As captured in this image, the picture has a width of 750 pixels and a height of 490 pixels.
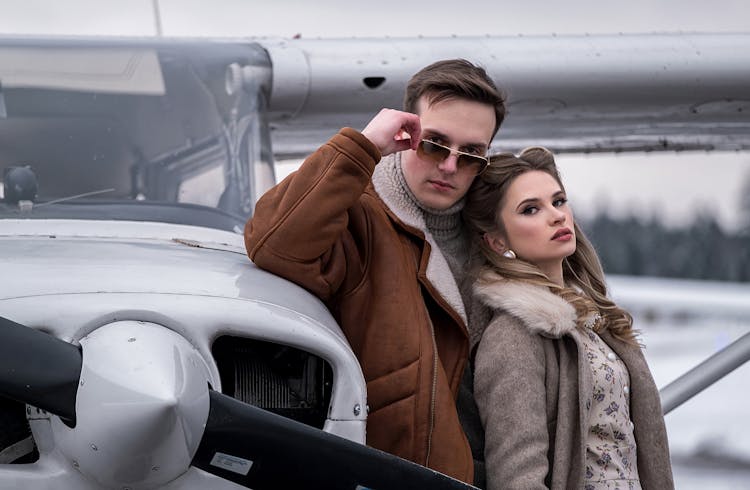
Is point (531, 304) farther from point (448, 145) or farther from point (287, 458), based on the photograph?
point (287, 458)

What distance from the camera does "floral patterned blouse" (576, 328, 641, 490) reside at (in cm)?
300

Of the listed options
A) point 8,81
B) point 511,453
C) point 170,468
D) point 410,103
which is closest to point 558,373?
point 511,453

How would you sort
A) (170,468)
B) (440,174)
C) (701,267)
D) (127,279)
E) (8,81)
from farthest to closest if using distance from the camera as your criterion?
(701,267)
(8,81)
(440,174)
(127,279)
(170,468)

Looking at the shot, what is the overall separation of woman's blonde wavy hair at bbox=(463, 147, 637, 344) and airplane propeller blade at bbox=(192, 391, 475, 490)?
70 centimetres

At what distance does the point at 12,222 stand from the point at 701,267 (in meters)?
48.1

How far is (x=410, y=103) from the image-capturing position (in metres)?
3.27

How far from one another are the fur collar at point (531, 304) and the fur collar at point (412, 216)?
8cm

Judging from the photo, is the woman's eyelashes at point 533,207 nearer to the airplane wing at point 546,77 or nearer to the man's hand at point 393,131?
the man's hand at point 393,131

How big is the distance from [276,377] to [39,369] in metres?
0.55

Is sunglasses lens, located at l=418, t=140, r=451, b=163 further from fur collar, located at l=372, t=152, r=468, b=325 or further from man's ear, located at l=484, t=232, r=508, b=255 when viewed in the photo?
man's ear, located at l=484, t=232, r=508, b=255

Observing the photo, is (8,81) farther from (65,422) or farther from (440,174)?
(65,422)

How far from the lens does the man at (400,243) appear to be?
280 centimetres

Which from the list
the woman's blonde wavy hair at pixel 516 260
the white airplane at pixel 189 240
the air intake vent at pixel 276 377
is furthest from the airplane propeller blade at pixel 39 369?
the woman's blonde wavy hair at pixel 516 260

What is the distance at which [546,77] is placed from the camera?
586 cm
